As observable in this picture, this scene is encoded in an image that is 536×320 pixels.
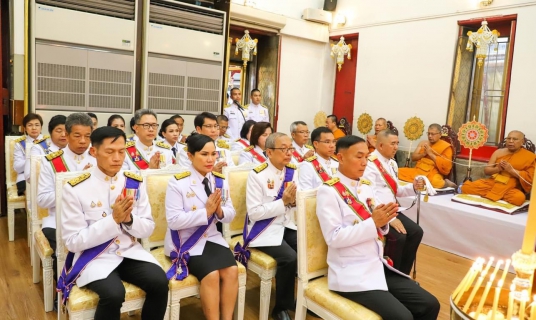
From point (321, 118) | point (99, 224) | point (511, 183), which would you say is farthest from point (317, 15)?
point (99, 224)

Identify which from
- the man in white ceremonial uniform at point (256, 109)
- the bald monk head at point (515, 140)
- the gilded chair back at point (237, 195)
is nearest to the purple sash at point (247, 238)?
the gilded chair back at point (237, 195)

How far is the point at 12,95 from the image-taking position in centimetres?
444

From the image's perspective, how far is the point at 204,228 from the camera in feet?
7.46

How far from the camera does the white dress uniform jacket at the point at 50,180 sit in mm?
2510

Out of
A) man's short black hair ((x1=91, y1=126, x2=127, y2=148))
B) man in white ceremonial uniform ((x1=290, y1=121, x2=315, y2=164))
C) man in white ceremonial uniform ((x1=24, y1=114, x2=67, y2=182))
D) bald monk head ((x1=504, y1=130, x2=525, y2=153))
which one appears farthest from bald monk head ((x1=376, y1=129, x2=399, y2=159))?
man in white ceremonial uniform ((x1=24, y1=114, x2=67, y2=182))

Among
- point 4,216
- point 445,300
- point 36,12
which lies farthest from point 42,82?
point 445,300

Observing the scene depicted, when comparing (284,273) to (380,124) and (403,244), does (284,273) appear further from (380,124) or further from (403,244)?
(380,124)

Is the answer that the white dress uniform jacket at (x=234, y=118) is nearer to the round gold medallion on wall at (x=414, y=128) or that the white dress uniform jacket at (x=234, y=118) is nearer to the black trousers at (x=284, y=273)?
the round gold medallion on wall at (x=414, y=128)

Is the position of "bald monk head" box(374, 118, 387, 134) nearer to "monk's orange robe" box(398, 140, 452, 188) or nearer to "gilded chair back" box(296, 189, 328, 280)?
"monk's orange robe" box(398, 140, 452, 188)

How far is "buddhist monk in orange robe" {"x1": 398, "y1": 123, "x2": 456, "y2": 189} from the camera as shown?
519cm

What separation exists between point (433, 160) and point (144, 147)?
11.8 ft

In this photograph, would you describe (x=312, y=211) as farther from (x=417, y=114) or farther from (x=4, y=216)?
(x=417, y=114)

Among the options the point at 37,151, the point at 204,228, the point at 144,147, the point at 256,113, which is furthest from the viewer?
Result: the point at 256,113

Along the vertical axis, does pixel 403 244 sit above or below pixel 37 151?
below
